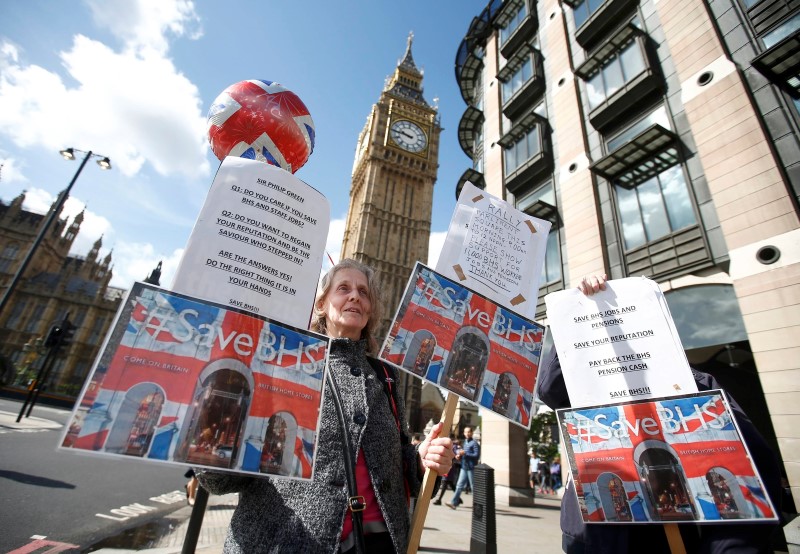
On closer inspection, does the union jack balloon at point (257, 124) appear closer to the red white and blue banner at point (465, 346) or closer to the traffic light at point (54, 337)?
the red white and blue banner at point (465, 346)

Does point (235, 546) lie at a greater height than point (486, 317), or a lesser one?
lesser

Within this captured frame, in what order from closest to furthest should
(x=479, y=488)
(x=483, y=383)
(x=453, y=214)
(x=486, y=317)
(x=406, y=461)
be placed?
(x=406, y=461), (x=483, y=383), (x=486, y=317), (x=453, y=214), (x=479, y=488)

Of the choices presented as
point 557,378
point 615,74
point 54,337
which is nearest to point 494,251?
point 557,378

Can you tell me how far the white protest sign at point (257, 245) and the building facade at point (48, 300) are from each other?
6223 centimetres

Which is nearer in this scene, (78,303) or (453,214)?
(453,214)

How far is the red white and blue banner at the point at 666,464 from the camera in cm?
179

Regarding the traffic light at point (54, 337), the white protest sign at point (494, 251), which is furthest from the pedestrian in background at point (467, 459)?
the traffic light at point (54, 337)

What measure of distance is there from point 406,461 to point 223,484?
2.97 feet

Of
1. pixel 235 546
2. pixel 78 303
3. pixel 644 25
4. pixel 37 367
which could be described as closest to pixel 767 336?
pixel 235 546

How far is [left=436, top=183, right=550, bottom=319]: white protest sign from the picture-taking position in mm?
2613

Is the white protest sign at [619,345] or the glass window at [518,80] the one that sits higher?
the glass window at [518,80]

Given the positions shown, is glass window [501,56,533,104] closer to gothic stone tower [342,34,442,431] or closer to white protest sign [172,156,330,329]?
white protest sign [172,156,330,329]

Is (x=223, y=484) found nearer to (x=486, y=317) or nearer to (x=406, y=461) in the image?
(x=406, y=461)

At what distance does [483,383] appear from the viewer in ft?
7.39
